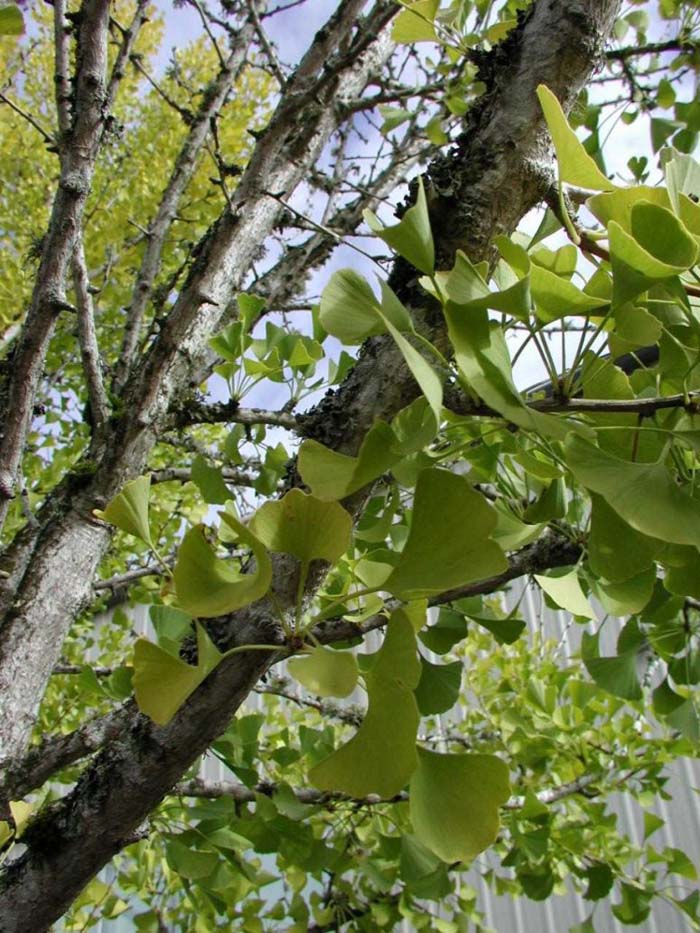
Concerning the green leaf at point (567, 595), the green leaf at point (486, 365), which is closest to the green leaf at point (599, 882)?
the green leaf at point (567, 595)

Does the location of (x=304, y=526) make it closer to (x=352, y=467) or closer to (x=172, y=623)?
(x=352, y=467)

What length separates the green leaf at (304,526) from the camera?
1.19 ft

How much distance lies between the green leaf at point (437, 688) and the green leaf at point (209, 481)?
Result: 212mm

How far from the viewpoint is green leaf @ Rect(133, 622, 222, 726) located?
34 centimetres

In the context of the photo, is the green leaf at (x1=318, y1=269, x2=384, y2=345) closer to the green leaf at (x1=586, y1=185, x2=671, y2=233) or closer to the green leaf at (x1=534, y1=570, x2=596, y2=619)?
the green leaf at (x1=586, y1=185, x2=671, y2=233)

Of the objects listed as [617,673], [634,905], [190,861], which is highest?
[617,673]

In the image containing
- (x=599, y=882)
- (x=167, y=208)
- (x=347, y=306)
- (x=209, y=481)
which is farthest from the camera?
(x=167, y=208)

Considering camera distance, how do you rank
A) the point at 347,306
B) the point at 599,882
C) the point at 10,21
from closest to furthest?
the point at 347,306 → the point at 10,21 → the point at 599,882

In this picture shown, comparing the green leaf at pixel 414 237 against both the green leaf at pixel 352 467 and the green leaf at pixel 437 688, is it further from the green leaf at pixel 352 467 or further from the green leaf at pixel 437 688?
the green leaf at pixel 437 688

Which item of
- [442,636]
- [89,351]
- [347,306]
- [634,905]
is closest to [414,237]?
[347,306]

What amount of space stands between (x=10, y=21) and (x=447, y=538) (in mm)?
449

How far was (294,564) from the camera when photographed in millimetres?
505

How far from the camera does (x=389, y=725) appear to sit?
0.34 meters

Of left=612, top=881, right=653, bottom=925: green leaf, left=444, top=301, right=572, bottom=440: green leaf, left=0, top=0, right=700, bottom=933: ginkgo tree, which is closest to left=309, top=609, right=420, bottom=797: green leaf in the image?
left=0, top=0, right=700, bottom=933: ginkgo tree
